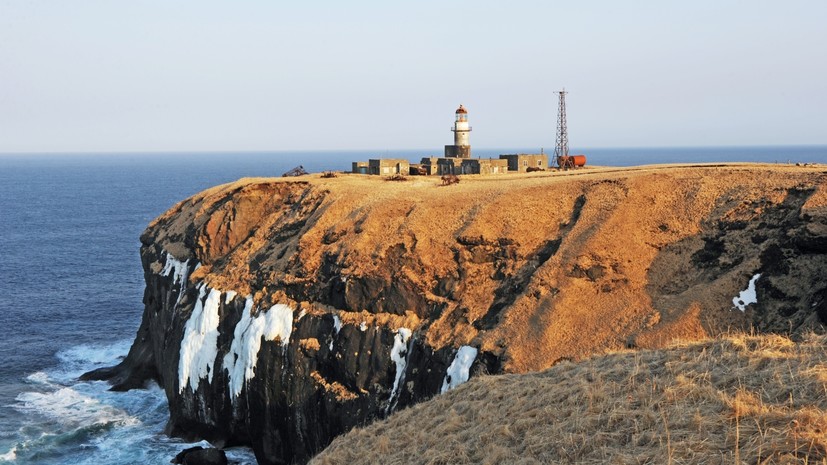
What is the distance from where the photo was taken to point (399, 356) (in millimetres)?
36875

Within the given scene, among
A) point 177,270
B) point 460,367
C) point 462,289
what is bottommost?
point 460,367

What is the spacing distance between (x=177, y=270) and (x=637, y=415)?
143 feet

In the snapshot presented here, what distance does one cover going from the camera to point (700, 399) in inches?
656

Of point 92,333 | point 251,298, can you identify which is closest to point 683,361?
point 251,298

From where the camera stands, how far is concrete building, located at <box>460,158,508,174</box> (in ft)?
234

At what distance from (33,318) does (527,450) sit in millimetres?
61787

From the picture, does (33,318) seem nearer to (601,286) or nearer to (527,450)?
(601,286)

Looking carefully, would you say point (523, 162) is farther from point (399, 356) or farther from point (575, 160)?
point (399, 356)

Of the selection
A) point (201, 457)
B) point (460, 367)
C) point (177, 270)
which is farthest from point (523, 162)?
point (201, 457)

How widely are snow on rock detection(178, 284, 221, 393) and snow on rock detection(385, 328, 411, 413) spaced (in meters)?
Result: 13.3

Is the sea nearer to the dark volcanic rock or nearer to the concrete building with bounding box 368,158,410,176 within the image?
the dark volcanic rock

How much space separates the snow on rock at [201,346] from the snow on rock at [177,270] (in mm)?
6096

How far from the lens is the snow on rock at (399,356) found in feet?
117

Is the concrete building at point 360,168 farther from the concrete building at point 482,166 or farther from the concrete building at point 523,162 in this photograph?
the concrete building at point 523,162
